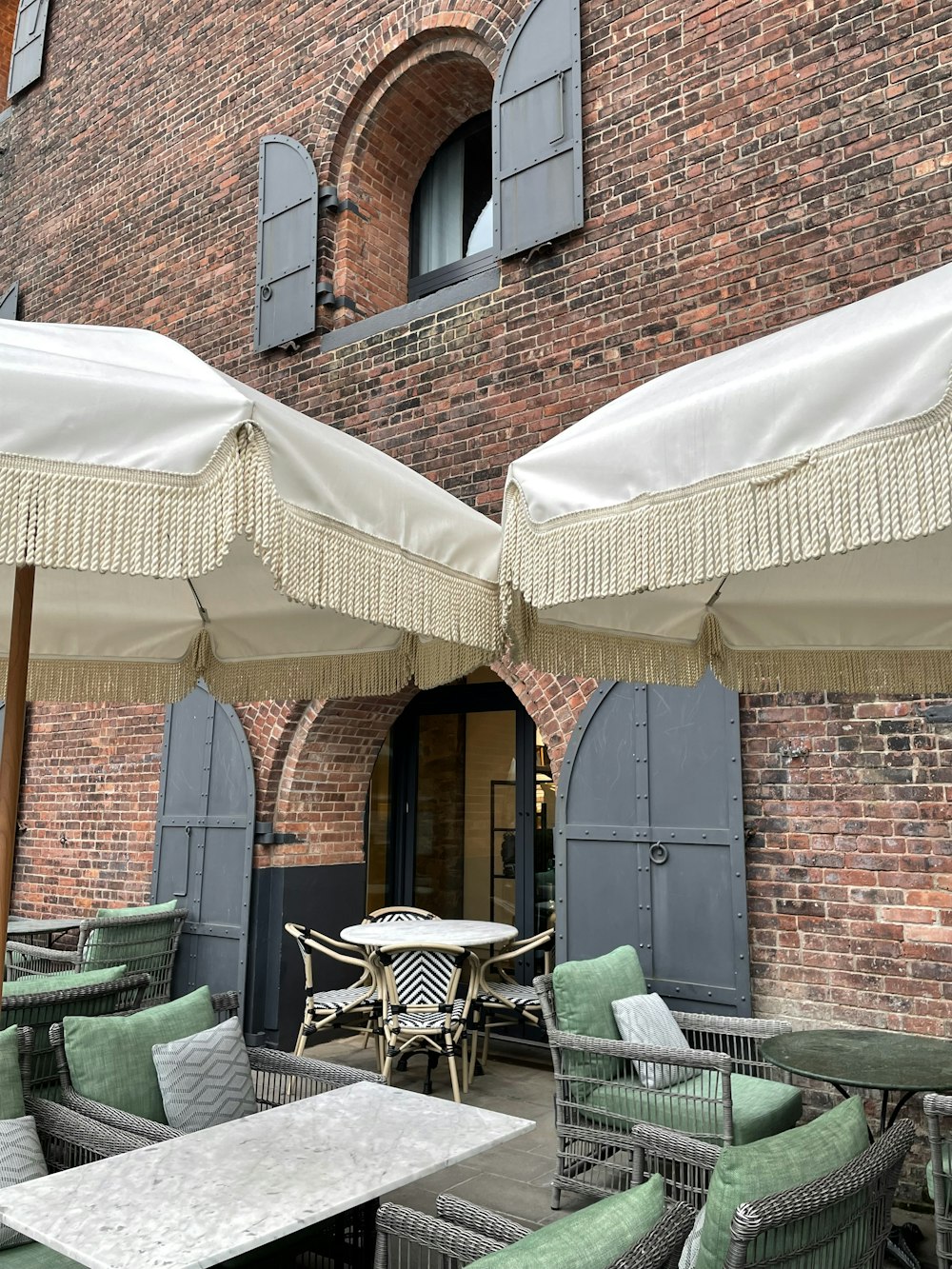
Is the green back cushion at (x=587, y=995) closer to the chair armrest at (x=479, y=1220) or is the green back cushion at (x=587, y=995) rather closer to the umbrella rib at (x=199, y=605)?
the chair armrest at (x=479, y=1220)

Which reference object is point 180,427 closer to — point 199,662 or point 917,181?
point 199,662

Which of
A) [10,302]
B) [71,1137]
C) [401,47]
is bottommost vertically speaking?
[71,1137]

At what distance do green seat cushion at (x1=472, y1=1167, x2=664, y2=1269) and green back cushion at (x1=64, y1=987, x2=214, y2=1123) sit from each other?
6.21 ft

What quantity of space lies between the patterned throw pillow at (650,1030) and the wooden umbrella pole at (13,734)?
251 cm

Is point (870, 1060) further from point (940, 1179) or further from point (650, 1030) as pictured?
point (650, 1030)

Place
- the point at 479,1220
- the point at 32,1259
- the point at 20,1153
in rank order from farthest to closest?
the point at 20,1153 → the point at 32,1259 → the point at 479,1220

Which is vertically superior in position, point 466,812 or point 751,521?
point 751,521

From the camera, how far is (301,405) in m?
7.02

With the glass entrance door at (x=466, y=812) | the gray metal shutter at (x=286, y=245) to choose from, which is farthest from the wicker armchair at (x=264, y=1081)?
the gray metal shutter at (x=286, y=245)

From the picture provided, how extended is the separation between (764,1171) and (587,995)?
2.26 m

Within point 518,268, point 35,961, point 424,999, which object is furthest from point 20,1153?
point 518,268

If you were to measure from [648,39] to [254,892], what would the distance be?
5.70 metres

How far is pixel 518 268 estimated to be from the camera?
605 centimetres

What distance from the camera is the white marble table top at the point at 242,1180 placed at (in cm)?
192
